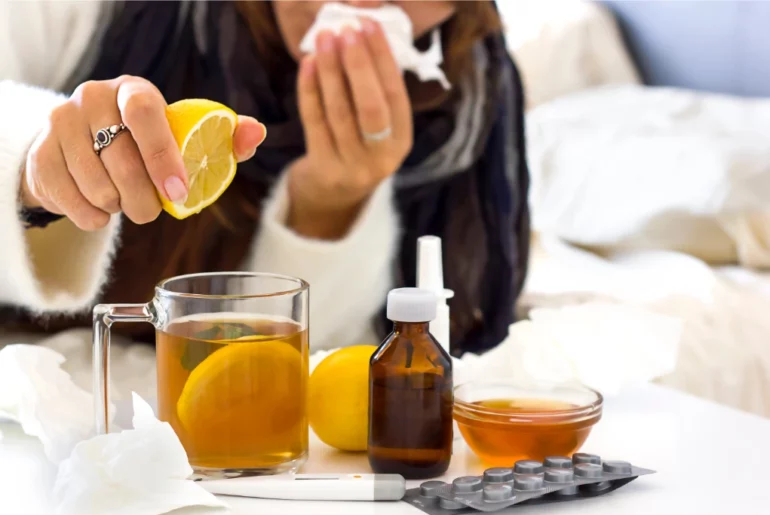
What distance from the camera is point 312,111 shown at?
104 centimetres

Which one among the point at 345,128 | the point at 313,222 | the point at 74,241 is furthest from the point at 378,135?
the point at 74,241

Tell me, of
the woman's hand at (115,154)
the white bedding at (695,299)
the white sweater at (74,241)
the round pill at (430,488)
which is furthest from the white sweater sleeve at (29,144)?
the white bedding at (695,299)

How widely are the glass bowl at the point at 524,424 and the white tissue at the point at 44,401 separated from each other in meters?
0.26

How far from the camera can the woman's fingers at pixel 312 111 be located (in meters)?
1.02

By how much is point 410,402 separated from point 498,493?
0.26ft

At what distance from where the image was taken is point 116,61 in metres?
1.00

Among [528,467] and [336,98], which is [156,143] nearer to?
[528,467]

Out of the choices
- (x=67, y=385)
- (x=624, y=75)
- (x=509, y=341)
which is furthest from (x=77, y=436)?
(x=624, y=75)

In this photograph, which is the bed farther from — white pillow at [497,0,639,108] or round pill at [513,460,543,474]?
round pill at [513,460,543,474]

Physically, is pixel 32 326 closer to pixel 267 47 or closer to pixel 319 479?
pixel 267 47

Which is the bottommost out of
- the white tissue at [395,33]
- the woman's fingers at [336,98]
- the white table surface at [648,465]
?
the white table surface at [648,465]

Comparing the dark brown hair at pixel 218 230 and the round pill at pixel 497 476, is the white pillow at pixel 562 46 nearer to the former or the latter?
the dark brown hair at pixel 218 230

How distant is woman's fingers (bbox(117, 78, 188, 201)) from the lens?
0.52 m

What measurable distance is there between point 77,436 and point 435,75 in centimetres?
77
